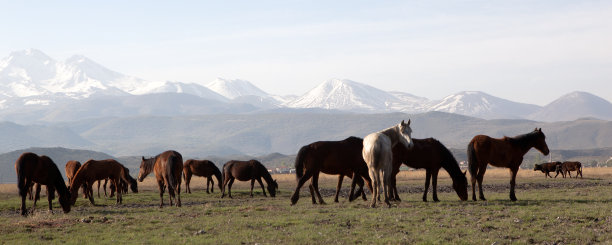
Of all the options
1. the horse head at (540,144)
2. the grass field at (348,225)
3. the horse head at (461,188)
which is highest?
the horse head at (540,144)

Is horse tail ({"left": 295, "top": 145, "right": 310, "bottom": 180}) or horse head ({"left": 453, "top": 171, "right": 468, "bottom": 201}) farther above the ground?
horse tail ({"left": 295, "top": 145, "right": 310, "bottom": 180})

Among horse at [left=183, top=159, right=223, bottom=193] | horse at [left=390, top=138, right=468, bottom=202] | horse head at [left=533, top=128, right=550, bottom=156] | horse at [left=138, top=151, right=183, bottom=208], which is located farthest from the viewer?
horse at [left=183, top=159, right=223, bottom=193]

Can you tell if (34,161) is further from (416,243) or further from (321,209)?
(416,243)

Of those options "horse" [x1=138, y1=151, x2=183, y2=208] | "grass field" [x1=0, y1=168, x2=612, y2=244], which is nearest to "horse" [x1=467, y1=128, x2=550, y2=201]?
"grass field" [x1=0, y1=168, x2=612, y2=244]

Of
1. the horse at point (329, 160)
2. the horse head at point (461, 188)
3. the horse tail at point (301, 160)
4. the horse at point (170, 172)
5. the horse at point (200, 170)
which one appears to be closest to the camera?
the horse tail at point (301, 160)

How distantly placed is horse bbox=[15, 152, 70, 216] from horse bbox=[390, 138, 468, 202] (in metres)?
12.0

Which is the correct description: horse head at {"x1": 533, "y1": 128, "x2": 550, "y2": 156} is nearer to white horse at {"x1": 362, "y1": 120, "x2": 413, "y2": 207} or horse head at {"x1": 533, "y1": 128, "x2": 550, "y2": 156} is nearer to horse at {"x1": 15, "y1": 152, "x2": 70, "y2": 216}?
white horse at {"x1": 362, "y1": 120, "x2": 413, "y2": 207}

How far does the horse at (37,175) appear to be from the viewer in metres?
23.4

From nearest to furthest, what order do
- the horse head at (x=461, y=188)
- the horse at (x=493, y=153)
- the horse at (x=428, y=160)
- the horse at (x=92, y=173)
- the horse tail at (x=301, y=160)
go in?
the horse tail at (x=301, y=160)
the horse at (x=428, y=160)
the horse at (x=493, y=153)
the horse head at (x=461, y=188)
the horse at (x=92, y=173)

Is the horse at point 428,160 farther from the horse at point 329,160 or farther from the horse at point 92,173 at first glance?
the horse at point 92,173

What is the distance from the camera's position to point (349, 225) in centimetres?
1805

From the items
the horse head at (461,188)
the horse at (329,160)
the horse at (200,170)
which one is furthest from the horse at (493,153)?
the horse at (200,170)

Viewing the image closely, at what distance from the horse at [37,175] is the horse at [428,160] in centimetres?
1200

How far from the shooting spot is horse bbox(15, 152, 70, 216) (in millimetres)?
23359
